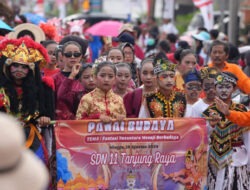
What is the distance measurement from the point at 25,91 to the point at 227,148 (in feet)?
6.69

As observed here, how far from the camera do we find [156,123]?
25.7 ft

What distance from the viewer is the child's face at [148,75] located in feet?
29.6

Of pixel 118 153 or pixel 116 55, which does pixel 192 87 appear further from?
pixel 118 153

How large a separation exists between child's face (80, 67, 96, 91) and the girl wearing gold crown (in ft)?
4.09

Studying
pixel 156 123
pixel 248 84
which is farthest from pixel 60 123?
pixel 248 84

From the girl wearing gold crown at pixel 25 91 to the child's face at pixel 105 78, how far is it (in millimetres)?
583

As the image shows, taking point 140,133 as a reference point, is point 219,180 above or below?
below

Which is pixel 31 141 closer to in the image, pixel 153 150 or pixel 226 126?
pixel 153 150

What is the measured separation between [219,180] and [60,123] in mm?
1735

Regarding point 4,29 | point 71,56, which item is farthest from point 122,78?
point 4,29

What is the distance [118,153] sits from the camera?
7785 mm

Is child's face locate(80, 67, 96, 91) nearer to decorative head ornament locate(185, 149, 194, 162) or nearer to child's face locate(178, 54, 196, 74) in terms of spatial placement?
decorative head ornament locate(185, 149, 194, 162)

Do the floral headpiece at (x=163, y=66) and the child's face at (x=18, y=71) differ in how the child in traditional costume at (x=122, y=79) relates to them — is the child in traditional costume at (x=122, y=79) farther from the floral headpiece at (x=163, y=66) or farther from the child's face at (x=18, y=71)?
the child's face at (x=18, y=71)

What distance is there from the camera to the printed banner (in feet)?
25.5
